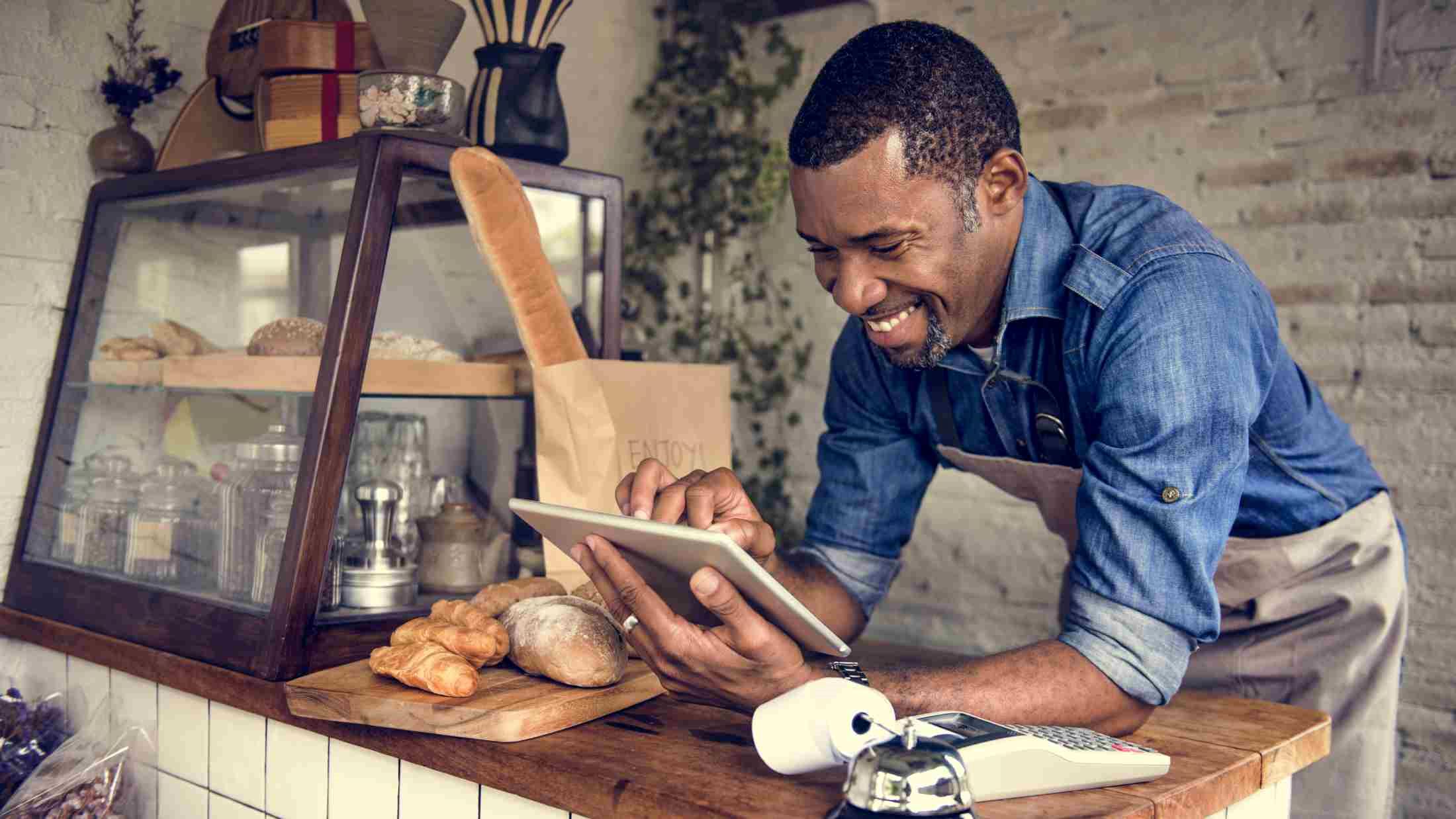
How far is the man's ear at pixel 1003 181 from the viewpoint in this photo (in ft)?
5.02

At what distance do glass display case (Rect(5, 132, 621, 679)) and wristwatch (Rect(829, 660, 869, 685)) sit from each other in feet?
2.13

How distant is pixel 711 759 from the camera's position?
1.18m

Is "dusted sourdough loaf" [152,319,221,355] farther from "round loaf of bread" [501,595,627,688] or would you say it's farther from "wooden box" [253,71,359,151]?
"round loaf of bread" [501,595,627,688]

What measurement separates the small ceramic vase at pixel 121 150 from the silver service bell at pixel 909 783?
1.74m

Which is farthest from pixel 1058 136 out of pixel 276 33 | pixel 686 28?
pixel 276 33

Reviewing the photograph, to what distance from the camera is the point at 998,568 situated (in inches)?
132

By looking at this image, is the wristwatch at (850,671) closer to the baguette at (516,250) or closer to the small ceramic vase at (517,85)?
the baguette at (516,250)

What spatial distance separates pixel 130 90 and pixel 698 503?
1.39 metres

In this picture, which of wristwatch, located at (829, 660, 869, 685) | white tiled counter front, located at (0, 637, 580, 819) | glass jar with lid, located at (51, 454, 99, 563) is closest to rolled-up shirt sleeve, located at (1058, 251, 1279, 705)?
wristwatch, located at (829, 660, 869, 685)

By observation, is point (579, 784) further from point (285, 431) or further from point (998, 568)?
point (998, 568)

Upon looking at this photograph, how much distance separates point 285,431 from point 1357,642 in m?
1.63

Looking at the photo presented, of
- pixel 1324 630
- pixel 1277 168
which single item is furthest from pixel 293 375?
pixel 1277 168

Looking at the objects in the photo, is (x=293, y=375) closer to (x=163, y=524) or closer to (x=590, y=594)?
(x=163, y=524)

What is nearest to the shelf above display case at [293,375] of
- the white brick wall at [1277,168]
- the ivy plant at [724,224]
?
the white brick wall at [1277,168]
